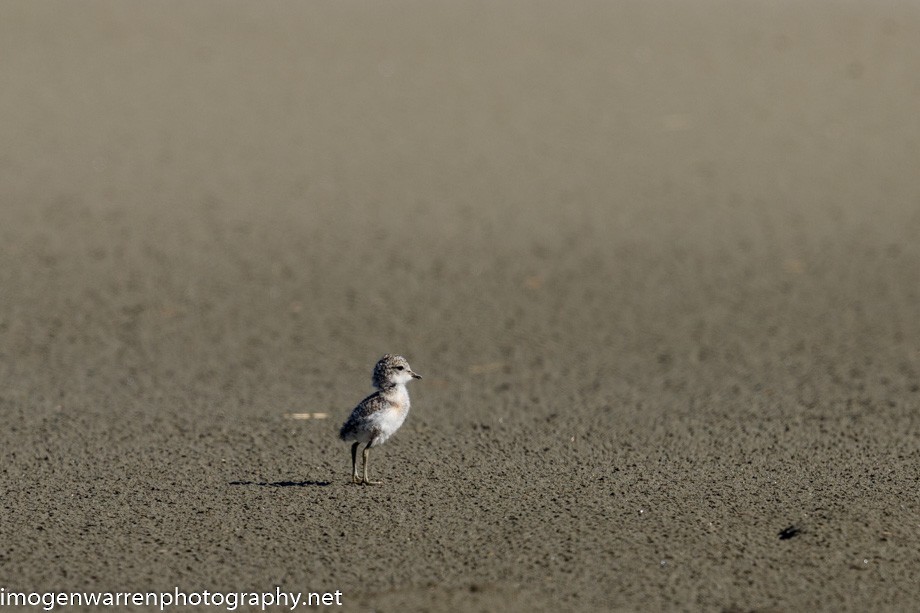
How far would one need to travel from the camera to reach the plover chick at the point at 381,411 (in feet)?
18.7

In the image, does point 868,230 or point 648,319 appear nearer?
point 648,319

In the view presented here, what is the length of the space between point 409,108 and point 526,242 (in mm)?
2717

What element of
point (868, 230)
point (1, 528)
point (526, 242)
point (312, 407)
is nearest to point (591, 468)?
point (312, 407)

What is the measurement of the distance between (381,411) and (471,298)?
3.77m

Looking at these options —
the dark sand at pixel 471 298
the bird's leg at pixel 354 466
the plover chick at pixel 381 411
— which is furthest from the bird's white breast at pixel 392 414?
the dark sand at pixel 471 298

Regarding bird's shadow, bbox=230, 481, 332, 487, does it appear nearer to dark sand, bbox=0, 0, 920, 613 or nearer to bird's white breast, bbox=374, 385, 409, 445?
dark sand, bbox=0, 0, 920, 613

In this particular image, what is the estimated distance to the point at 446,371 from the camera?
8266 millimetres

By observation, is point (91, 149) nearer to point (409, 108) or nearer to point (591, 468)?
point (409, 108)

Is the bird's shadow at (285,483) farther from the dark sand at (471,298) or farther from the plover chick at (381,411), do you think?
the plover chick at (381,411)

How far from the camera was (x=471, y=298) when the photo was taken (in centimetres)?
941

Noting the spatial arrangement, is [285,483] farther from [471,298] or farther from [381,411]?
[471,298]

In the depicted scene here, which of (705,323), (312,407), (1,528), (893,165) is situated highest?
(893,165)

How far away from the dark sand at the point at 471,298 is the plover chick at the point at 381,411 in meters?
0.23

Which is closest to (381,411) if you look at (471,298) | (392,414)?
(392,414)
